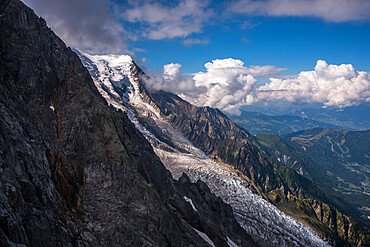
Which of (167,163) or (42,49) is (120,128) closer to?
(42,49)

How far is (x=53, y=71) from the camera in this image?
113 ft

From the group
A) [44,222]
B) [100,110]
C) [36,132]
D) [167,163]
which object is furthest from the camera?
[167,163]

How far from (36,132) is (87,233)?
11592 millimetres

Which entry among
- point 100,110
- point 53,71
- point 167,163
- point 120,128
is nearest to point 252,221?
point 167,163

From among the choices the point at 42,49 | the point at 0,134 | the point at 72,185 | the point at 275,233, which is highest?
the point at 42,49

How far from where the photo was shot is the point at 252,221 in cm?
8881

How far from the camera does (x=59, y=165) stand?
78.9ft

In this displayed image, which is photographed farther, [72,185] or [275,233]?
[275,233]

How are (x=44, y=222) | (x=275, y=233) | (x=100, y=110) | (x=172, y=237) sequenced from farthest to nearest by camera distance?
1. (x=275, y=233)
2. (x=100, y=110)
3. (x=172, y=237)
4. (x=44, y=222)

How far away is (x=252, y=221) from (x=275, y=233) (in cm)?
918

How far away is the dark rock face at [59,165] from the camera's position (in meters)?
16.0

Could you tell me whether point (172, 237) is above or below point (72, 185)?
below

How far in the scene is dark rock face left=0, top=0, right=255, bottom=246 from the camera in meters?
16.0

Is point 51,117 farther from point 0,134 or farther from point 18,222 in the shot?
point 18,222
